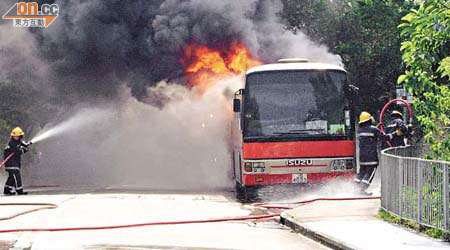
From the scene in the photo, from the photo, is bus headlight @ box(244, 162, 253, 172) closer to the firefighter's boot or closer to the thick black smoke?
the firefighter's boot

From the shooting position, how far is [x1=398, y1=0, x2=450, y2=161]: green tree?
40.2 feet

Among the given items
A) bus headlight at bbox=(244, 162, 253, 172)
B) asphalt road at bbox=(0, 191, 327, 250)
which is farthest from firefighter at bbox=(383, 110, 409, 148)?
asphalt road at bbox=(0, 191, 327, 250)

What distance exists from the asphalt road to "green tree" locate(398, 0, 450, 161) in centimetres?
254

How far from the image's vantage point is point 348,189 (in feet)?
65.7

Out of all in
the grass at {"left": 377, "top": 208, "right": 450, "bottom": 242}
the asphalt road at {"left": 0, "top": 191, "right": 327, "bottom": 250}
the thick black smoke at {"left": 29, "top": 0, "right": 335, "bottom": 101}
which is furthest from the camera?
the thick black smoke at {"left": 29, "top": 0, "right": 335, "bottom": 101}

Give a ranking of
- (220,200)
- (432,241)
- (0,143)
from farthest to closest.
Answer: (0,143) < (220,200) < (432,241)

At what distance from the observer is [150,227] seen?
1459 cm

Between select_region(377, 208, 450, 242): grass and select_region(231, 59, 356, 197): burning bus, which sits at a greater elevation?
select_region(231, 59, 356, 197): burning bus

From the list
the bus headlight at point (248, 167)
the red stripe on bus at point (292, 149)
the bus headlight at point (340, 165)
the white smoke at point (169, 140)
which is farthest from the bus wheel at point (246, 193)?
the white smoke at point (169, 140)

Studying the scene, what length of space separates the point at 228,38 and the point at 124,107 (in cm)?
604

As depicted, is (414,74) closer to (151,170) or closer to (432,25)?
(432,25)

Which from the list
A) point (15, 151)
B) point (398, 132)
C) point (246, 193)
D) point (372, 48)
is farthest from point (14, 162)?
point (372, 48)

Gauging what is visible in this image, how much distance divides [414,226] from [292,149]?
22.5 feet

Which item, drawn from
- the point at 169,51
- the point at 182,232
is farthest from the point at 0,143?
the point at 182,232
